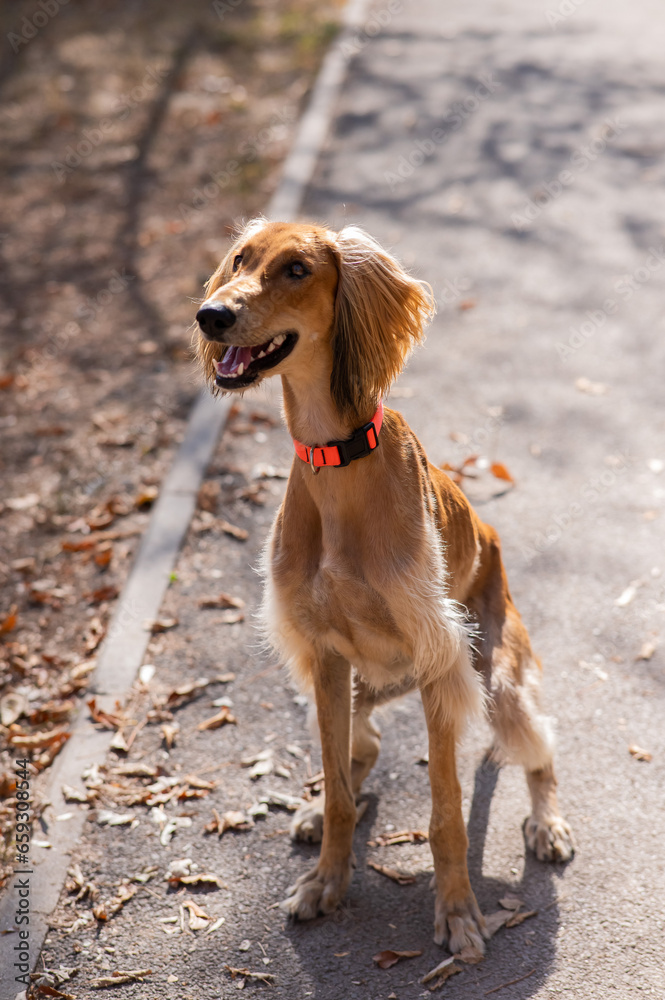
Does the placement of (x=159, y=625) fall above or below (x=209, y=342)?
below

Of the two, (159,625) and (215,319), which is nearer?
(215,319)

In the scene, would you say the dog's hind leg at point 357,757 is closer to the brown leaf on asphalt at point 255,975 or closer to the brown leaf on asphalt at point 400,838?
the brown leaf on asphalt at point 400,838

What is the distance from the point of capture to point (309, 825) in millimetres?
3535

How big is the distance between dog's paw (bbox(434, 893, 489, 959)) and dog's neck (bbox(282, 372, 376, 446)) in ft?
5.38

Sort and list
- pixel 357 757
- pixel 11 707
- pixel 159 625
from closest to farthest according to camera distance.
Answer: pixel 357 757 < pixel 11 707 < pixel 159 625

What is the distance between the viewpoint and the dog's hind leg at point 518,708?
3.34 m

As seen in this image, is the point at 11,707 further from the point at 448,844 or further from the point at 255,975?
the point at 448,844

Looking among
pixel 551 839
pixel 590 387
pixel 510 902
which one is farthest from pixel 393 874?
pixel 590 387

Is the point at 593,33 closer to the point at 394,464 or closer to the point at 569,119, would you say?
the point at 569,119

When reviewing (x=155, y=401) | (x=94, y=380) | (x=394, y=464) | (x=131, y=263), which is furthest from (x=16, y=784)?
(x=131, y=263)

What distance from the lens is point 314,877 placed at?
3.30m

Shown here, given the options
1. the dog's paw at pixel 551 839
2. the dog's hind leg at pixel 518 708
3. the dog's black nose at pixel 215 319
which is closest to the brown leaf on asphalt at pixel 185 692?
the dog's hind leg at pixel 518 708

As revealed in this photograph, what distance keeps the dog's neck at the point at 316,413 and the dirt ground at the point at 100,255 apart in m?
1.98

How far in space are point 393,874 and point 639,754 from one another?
1.15m
